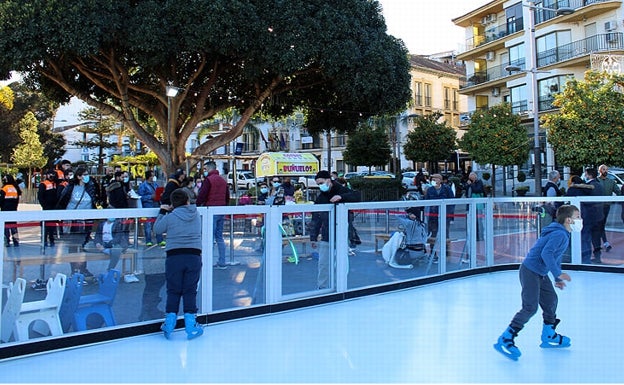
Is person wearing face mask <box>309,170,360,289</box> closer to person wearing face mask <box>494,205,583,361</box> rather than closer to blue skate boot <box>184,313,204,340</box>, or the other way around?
blue skate boot <box>184,313,204,340</box>

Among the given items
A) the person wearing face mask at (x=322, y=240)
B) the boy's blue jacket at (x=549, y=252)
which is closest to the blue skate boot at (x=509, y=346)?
the boy's blue jacket at (x=549, y=252)

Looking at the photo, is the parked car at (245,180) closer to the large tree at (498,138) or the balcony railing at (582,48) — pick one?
the large tree at (498,138)

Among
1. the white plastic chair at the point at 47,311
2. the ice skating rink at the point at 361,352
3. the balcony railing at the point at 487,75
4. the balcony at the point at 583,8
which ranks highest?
the balcony at the point at 583,8

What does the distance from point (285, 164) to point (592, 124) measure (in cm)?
1448

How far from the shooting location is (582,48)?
34.1 metres

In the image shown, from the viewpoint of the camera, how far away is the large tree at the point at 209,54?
14000mm

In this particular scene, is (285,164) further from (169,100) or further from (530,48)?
(530,48)

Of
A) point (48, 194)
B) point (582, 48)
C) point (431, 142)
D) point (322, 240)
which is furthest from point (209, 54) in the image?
point (582, 48)

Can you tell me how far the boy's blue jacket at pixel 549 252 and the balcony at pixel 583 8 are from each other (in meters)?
33.3

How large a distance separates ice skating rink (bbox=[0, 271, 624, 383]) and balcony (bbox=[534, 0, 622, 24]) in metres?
31.4

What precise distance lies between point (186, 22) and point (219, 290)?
33.3 ft

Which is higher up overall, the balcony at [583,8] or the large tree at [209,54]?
the balcony at [583,8]

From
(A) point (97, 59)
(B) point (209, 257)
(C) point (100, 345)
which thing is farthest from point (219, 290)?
(A) point (97, 59)

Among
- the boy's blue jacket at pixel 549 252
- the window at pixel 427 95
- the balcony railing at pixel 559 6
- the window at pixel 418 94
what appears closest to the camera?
the boy's blue jacket at pixel 549 252
